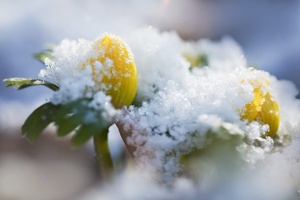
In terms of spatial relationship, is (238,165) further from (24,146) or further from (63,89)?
(24,146)

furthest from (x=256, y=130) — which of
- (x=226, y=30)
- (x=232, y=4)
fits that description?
(x=232, y=4)

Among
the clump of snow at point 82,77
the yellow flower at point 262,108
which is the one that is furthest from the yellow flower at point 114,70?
the yellow flower at point 262,108

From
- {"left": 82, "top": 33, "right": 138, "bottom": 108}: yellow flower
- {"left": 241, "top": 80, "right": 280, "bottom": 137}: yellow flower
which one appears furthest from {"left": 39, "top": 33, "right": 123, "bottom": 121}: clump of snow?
{"left": 241, "top": 80, "right": 280, "bottom": 137}: yellow flower

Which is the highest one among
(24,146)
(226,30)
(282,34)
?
(226,30)

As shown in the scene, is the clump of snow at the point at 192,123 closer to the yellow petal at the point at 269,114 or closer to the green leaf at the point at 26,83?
the yellow petal at the point at 269,114

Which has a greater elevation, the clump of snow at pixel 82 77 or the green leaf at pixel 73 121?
the clump of snow at pixel 82 77

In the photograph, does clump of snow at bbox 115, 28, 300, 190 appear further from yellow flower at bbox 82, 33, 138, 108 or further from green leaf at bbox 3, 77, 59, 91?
green leaf at bbox 3, 77, 59, 91
